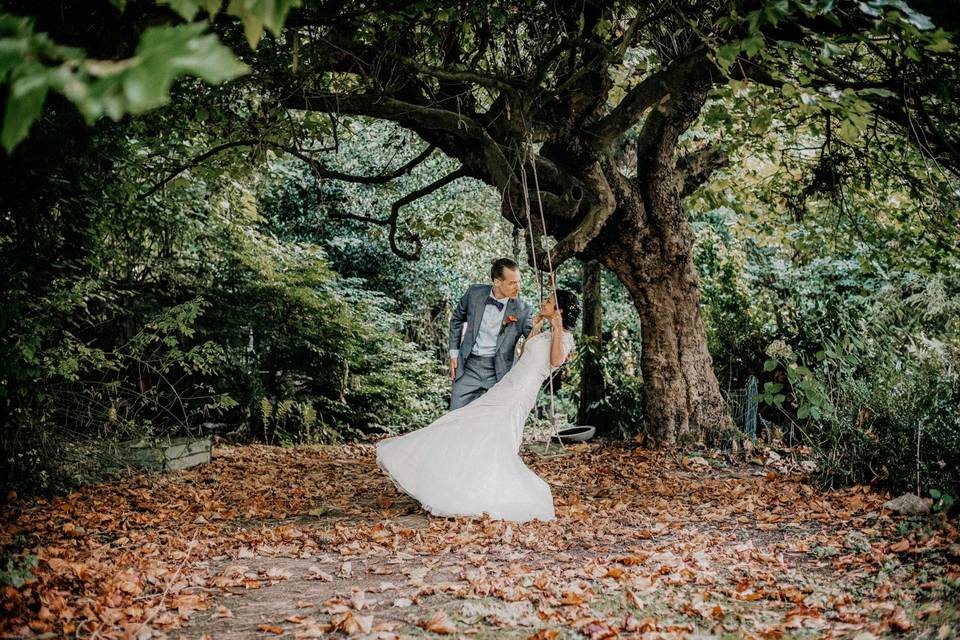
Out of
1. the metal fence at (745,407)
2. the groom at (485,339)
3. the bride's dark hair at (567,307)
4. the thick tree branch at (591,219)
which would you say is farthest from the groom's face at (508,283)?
the metal fence at (745,407)

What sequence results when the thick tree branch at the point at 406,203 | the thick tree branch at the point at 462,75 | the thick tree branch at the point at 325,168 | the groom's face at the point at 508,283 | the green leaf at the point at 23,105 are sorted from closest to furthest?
the green leaf at the point at 23,105 < the thick tree branch at the point at 462,75 < the groom's face at the point at 508,283 < the thick tree branch at the point at 325,168 < the thick tree branch at the point at 406,203

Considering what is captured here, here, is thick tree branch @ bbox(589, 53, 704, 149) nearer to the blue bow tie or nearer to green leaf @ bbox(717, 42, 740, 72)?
the blue bow tie

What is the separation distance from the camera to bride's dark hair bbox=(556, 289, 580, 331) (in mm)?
7086

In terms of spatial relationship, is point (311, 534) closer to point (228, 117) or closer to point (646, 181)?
point (228, 117)

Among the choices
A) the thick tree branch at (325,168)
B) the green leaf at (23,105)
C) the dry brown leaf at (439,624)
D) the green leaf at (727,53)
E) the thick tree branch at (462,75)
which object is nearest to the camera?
the green leaf at (23,105)

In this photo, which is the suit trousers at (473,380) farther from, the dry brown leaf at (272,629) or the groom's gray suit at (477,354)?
the dry brown leaf at (272,629)

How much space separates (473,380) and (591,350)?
436 cm

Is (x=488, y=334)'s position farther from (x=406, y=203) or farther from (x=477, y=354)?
(x=406, y=203)

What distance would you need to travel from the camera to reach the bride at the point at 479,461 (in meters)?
5.93

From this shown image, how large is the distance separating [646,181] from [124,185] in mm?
6217

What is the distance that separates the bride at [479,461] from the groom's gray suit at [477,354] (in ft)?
1.74

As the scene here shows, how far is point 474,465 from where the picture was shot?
6027 millimetres

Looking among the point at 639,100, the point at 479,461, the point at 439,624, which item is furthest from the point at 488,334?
the point at 439,624

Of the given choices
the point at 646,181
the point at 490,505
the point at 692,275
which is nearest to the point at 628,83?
the point at 646,181
